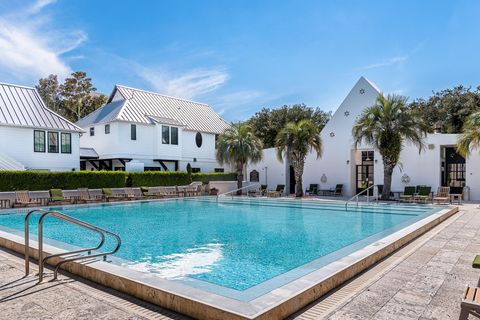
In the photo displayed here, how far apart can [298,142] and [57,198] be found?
1467 centimetres

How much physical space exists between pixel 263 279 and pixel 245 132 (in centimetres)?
2128

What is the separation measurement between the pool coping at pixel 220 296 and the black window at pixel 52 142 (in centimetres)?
2120

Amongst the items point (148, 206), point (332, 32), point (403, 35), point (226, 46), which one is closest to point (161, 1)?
point (226, 46)

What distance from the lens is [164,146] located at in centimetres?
3170

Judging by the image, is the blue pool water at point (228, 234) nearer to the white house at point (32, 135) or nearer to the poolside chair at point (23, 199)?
the poolside chair at point (23, 199)

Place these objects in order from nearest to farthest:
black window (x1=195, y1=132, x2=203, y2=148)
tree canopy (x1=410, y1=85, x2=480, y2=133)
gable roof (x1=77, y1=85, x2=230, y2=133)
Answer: gable roof (x1=77, y1=85, x2=230, y2=133) < tree canopy (x1=410, y1=85, x2=480, y2=133) < black window (x1=195, y1=132, x2=203, y2=148)

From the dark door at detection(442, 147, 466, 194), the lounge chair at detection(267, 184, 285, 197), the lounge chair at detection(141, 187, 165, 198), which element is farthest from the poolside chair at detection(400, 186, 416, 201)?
the lounge chair at detection(141, 187, 165, 198)

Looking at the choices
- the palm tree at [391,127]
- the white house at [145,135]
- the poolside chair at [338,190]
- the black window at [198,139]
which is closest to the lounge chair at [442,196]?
the palm tree at [391,127]

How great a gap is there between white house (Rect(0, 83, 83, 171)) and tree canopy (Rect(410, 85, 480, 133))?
29.2 meters

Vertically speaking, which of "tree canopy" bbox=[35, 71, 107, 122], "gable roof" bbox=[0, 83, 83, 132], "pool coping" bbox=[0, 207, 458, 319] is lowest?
"pool coping" bbox=[0, 207, 458, 319]

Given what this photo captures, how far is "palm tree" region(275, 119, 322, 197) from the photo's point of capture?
24.2m

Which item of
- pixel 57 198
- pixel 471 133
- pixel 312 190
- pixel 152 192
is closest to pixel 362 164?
pixel 312 190

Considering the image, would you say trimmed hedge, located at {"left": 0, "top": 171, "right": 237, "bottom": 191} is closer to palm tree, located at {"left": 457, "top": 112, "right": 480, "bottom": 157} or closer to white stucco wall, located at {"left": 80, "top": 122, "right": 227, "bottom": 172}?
white stucco wall, located at {"left": 80, "top": 122, "right": 227, "bottom": 172}

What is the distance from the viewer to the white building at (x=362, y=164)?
22938 millimetres
